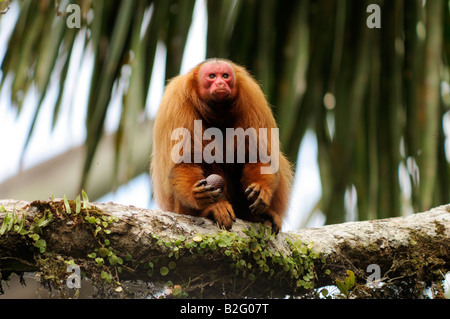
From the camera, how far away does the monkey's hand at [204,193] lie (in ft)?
14.9

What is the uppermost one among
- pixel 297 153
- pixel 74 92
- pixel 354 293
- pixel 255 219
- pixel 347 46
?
pixel 347 46

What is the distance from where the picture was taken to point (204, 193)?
179 inches

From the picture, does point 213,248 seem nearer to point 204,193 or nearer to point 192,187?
point 204,193

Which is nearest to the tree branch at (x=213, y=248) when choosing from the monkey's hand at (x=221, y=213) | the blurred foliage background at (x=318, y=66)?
the monkey's hand at (x=221, y=213)

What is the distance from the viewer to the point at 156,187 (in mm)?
5383

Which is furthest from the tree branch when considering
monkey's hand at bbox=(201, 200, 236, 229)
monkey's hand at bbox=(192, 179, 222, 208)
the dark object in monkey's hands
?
the dark object in monkey's hands

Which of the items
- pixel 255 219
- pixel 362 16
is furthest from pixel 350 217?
pixel 362 16

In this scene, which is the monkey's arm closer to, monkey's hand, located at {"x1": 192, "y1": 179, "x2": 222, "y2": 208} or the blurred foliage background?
monkey's hand, located at {"x1": 192, "y1": 179, "x2": 222, "y2": 208}

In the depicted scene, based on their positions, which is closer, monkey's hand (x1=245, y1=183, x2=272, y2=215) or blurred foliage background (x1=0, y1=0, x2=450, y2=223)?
monkey's hand (x1=245, y1=183, x2=272, y2=215)

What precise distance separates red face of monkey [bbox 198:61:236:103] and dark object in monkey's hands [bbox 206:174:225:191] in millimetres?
768

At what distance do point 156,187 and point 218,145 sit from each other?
0.76m

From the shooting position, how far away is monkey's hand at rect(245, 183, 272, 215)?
15.2 ft

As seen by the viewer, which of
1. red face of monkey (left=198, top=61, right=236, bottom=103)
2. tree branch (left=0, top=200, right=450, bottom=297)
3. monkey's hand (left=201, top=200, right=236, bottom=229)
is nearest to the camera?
tree branch (left=0, top=200, right=450, bottom=297)
